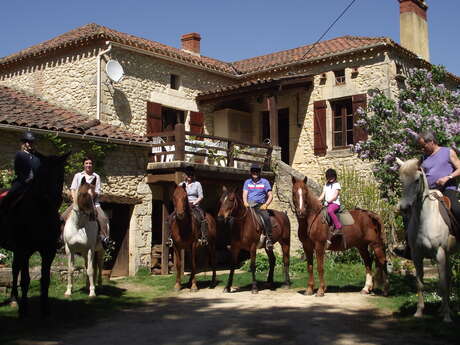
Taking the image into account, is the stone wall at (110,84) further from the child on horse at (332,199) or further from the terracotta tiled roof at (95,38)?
the child on horse at (332,199)

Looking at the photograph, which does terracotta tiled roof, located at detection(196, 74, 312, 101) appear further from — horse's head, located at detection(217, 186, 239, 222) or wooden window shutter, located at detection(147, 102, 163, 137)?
horse's head, located at detection(217, 186, 239, 222)

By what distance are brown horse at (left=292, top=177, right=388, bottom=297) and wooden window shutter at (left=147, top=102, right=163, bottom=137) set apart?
8.33 metres

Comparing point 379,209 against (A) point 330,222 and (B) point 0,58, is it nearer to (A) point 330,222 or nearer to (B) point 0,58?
(A) point 330,222

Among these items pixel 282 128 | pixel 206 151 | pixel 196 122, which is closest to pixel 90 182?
pixel 206 151

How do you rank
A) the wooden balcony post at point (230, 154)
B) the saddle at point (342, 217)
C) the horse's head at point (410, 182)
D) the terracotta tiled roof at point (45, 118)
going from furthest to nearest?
the wooden balcony post at point (230, 154) < the terracotta tiled roof at point (45, 118) < the saddle at point (342, 217) < the horse's head at point (410, 182)

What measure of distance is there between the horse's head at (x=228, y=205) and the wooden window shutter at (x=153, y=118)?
747 cm

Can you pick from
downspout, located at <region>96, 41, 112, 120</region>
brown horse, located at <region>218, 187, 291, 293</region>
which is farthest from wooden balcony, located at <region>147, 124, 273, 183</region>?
brown horse, located at <region>218, 187, 291, 293</region>

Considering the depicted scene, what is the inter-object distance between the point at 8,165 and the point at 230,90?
8184 millimetres

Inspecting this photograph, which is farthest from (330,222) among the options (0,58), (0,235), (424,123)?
(0,58)

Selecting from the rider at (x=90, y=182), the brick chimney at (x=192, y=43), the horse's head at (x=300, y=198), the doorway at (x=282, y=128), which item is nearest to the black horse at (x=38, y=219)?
the rider at (x=90, y=182)

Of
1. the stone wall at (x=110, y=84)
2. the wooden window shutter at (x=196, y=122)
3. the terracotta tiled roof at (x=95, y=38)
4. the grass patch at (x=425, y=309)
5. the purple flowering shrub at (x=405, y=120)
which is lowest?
the grass patch at (x=425, y=309)

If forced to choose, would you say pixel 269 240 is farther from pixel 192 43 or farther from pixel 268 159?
pixel 192 43

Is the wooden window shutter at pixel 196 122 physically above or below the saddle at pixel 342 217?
above

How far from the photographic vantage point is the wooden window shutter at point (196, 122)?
18078mm
